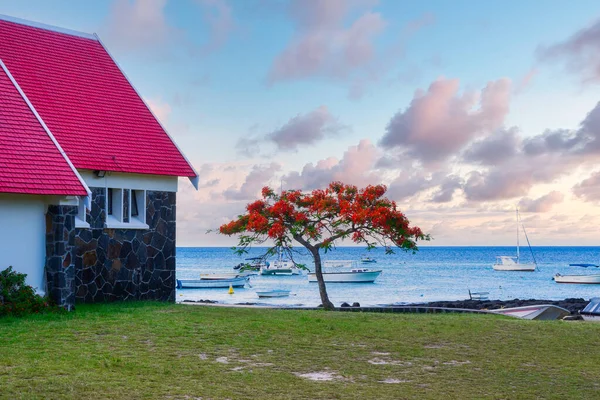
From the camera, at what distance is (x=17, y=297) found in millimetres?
16859

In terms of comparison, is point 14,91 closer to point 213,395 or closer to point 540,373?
point 213,395

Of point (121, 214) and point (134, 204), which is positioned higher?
point (134, 204)

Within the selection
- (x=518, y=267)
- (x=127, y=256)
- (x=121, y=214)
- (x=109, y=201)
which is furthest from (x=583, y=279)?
(x=109, y=201)

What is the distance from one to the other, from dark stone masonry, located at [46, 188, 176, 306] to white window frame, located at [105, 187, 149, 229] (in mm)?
154

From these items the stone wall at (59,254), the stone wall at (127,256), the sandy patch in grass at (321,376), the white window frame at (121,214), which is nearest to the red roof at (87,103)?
the white window frame at (121,214)

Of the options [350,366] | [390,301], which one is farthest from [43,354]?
[390,301]

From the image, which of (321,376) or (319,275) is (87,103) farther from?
(321,376)

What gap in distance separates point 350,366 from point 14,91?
12773 mm

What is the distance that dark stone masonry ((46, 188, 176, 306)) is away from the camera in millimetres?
20625

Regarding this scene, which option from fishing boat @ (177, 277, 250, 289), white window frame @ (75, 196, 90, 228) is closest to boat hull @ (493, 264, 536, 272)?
fishing boat @ (177, 277, 250, 289)

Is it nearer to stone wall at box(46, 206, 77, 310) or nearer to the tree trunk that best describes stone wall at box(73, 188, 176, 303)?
stone wall at box(46, 206, 77, 310)

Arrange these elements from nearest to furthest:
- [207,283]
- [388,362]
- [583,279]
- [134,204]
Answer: [388,362] < [134,204] < [207,283] < [583,279]

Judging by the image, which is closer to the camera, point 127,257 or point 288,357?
point 288,357

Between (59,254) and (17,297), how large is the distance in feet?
4.86
